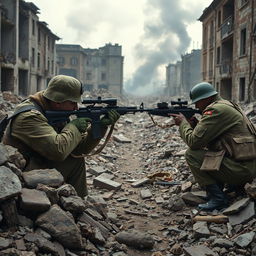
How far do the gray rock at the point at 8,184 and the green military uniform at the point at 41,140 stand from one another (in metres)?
0.68

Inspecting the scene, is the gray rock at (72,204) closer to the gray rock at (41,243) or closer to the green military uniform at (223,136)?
the gray rock at (41,243)

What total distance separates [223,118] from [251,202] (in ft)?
3.73

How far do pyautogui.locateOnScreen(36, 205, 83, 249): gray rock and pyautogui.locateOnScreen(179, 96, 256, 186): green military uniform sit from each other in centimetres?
213

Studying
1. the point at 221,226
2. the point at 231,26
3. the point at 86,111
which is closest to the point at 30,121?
the point at 86,111

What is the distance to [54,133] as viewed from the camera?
3980 mm

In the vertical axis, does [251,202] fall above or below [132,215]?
above

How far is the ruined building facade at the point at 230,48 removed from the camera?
1878cm

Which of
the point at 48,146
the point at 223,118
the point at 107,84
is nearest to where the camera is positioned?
the point at 48,146

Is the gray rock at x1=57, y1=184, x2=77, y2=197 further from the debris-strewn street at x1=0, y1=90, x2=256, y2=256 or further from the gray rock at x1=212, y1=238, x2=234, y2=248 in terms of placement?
the gray rock at x1=212, y1=238, x2=234, y2=248

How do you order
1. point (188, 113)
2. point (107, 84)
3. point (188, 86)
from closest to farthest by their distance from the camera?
point (188, 113), point (188, 86), point (107, 84)

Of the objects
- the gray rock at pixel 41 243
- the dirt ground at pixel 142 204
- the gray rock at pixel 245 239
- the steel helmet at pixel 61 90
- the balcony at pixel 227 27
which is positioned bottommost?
the dirt ground at pixel 142 204

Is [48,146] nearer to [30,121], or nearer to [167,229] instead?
[30,121]

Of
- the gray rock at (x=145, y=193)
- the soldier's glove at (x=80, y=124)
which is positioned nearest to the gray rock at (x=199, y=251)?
Result: the soldier's glove at (x=80, y=124)

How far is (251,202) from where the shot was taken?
14.1 feet
